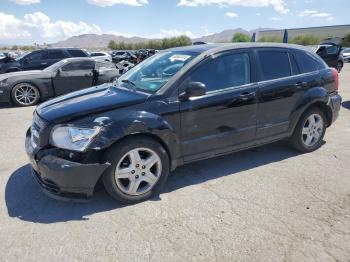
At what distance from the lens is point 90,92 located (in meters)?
4.24

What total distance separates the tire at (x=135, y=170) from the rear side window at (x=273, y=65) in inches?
73.8

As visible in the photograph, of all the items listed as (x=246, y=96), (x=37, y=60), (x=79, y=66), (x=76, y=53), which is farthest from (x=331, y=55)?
(x=246, y=96)

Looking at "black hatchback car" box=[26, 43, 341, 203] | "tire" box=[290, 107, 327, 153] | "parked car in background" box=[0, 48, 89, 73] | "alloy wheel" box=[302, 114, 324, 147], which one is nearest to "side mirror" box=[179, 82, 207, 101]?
"black hatchback car" box=[26, 43, 341, 203]

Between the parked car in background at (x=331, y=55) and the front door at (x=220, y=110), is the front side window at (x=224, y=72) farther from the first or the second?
the parked car in background at (x=331, y=55)

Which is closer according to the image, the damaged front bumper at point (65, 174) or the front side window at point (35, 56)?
the damaged front bumper at point (65, 174)

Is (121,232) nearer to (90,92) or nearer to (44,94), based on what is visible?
(90,92)

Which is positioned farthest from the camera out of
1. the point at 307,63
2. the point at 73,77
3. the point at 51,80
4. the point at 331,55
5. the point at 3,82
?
the point at 331,55

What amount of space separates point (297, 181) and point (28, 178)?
3.46 metres

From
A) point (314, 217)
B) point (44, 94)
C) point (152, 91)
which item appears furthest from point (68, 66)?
point (314, 217)

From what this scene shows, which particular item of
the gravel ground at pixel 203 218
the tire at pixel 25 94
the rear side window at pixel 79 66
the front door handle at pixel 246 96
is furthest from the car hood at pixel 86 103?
the rear side window at pixel 79 66

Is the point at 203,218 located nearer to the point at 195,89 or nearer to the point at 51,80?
the point at 195,89

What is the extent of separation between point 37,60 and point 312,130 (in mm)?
11908

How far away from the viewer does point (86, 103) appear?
3.67 meters

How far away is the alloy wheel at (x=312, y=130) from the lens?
16.6ft
